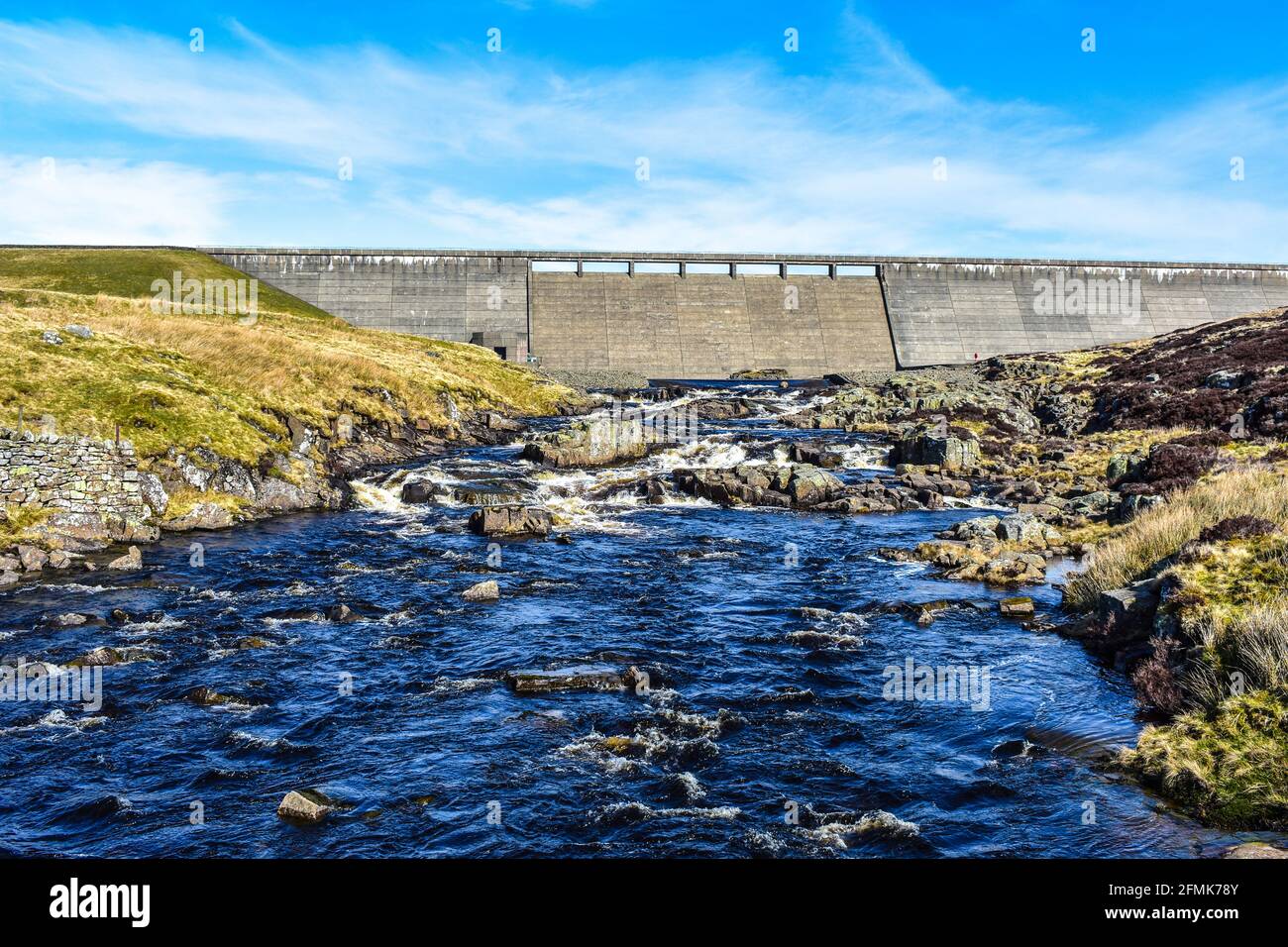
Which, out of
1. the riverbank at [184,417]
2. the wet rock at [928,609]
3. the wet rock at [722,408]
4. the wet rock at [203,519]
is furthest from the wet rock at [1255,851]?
the wet rock at [722,408]

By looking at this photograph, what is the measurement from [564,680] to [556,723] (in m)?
2.03

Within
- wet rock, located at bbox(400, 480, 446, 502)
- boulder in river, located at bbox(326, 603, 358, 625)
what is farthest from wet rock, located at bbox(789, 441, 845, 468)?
boulder in river, located at bbox(326, 603, 358, 625)

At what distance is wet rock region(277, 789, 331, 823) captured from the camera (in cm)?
1252

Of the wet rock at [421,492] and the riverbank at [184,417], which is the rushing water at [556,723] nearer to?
the riverbank at [184,417]

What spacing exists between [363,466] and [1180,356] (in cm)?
5984

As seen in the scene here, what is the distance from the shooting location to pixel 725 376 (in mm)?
98625

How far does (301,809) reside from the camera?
12562 mm

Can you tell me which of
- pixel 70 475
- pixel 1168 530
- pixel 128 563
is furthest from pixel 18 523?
pixel 1168 530

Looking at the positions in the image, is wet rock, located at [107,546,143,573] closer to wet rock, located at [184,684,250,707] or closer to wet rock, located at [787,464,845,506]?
wet rock, located at [184,684,250,707]

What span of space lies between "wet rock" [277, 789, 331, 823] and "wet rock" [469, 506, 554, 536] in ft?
64.9

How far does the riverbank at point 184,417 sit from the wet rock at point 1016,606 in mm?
25425

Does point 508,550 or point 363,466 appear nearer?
point 508,550

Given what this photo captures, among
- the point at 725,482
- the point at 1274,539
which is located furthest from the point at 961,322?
the point at 1274,539
